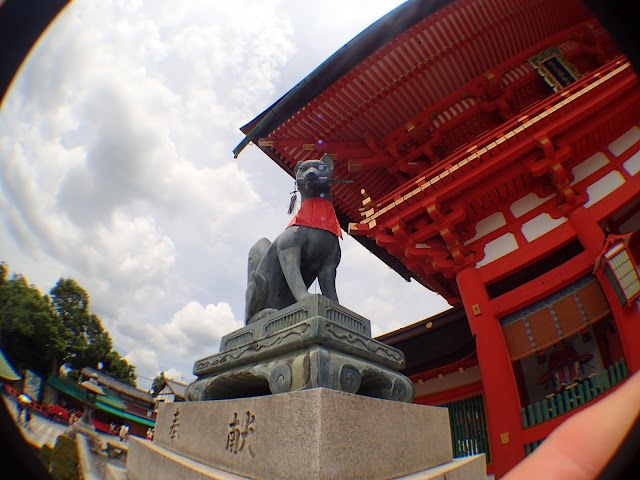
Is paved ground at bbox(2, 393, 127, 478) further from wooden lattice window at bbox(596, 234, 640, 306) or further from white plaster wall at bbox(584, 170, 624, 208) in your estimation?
white plaster wall at bbox(584, 170, 624, 208)

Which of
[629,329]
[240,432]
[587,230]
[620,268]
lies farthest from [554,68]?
[240,432]

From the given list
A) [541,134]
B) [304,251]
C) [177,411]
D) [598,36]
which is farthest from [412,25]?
[177,411]

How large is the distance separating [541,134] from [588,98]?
708mm

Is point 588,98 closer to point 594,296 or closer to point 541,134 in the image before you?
point 541,134

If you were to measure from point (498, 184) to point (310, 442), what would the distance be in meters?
4.70

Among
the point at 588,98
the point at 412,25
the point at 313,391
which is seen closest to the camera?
the point at 313,391

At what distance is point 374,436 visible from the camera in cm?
148

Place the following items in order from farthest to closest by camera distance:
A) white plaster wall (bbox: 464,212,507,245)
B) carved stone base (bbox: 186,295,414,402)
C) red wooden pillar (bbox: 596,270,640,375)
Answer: white plaster wall (bbox: 464,212,507,245) → red wooden pillar (bbox: 596,270,640,375) → carved stone base (bbox: 186,295,414,402)

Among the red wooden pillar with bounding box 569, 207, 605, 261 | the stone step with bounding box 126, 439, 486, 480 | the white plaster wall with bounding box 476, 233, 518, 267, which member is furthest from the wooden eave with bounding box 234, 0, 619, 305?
the stone step with bounding box 126, 439, 486, 480

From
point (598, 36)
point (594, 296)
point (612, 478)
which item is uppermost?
point (598, 36)

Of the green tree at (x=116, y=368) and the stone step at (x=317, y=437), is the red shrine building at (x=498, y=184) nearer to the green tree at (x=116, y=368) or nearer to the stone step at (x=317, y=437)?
the stone step at (x=317, y=437)

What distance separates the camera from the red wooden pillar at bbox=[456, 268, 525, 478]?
3.53 meters

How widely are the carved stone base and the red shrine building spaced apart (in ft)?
8.66

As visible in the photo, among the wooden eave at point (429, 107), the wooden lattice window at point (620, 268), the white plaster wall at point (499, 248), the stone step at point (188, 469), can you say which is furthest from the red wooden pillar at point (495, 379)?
the stone step at point (188, 469)
